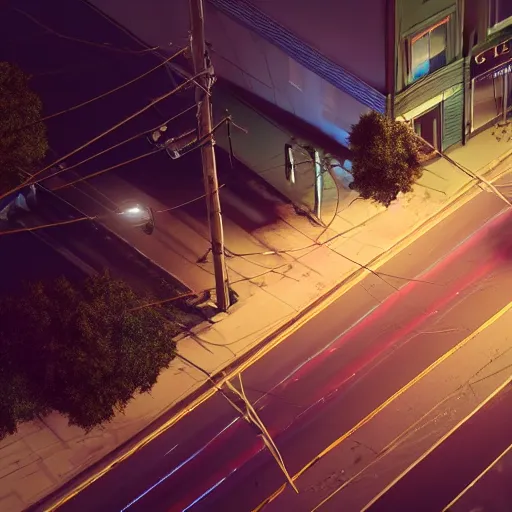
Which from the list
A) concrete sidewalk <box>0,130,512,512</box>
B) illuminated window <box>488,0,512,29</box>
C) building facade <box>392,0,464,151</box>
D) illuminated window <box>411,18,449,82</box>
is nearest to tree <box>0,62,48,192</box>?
concrete sidewalk <box>0,130,512,512</box>

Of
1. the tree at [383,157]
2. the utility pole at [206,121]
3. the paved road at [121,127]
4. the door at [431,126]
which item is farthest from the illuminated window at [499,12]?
the utility pole at [206,121]

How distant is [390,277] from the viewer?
21938 mm

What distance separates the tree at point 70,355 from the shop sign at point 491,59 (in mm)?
13564

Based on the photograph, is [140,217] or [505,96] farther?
[505,96]

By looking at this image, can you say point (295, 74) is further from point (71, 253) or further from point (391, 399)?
point (391, 399)

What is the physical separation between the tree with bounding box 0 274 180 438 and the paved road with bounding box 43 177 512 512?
158 cm

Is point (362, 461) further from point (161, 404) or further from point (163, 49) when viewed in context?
point (163, 49)

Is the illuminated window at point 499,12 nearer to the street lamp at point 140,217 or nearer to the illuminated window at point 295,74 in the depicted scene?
the illuminated window at point 295,74

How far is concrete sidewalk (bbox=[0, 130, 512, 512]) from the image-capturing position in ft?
59.4

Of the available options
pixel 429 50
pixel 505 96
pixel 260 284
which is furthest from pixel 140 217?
pixel 505 96

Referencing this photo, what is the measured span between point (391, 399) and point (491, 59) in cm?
1234

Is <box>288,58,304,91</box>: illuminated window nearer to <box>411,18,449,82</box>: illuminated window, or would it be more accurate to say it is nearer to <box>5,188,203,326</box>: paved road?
<box>411,18,449,82</box>: illuminated window

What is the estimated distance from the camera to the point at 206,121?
17297 mm

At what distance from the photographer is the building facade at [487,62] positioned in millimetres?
24625
